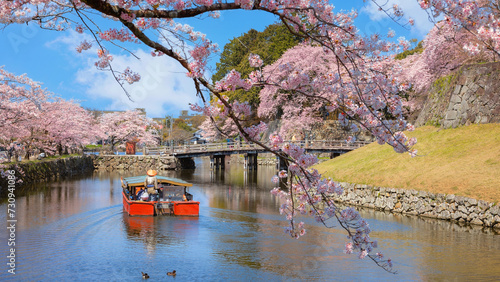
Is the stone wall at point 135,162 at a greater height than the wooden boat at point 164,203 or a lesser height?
greater

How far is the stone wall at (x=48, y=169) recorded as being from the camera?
2754 cm

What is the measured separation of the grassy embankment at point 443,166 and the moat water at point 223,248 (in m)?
1.87

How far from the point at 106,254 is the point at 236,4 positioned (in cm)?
961

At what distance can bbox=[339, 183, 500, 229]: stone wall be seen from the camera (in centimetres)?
1638

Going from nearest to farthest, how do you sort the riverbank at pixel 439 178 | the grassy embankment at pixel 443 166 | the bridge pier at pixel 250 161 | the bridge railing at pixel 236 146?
the riverbank at pixel 439 178 < the grassy embankment at pixel 443 166 < the bridge railing at pixel 236 146 < the bridge pier at pixel 250 161

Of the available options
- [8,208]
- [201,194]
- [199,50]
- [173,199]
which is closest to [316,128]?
[201,194]

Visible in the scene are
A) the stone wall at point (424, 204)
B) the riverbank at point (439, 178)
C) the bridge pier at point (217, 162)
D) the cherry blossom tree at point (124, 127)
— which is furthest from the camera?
the cherry blossom tree at point (124, 127)

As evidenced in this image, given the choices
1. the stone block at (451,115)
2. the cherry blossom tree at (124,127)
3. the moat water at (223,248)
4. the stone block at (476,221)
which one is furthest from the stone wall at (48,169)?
the stone block at (451,115)

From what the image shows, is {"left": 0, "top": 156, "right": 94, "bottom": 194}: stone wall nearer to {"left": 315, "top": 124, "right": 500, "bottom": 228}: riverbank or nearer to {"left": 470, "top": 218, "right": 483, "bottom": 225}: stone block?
{"left": 315, "top": 124, "right": 500, "bottom": 228}: riverbank

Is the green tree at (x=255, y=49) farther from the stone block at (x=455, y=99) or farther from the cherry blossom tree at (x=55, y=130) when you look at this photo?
the stone block at (x=455, y=99)

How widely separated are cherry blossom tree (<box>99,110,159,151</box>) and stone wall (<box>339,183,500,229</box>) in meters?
39.9

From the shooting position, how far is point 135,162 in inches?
1940

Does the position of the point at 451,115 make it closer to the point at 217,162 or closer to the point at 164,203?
the point at 164,203

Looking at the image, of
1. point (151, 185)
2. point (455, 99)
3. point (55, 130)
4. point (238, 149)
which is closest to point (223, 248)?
point (151, 185)
